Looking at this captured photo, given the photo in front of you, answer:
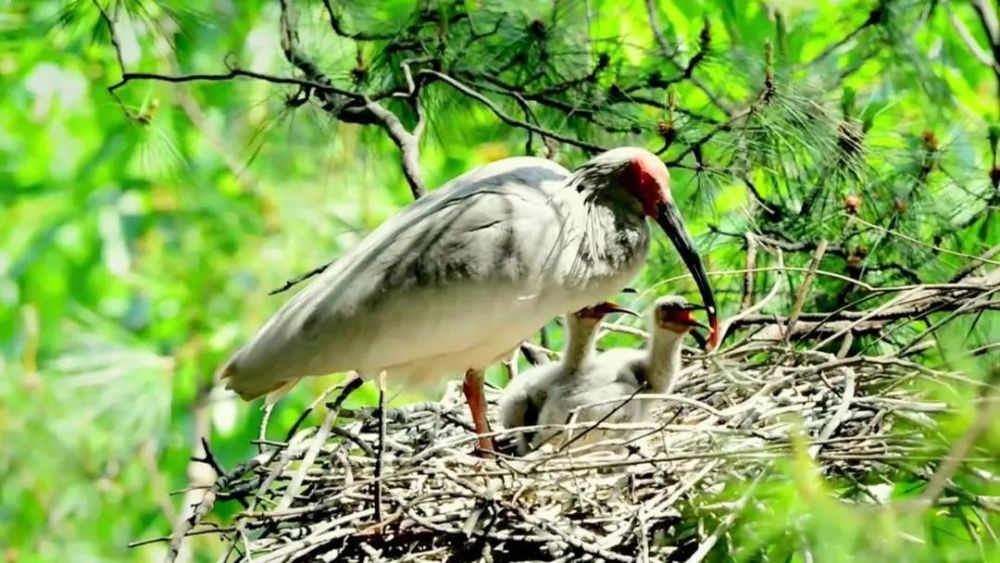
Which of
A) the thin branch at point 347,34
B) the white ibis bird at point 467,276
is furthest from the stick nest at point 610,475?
the thin branch at point 347,34

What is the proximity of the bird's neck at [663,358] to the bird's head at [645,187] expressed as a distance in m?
0.11

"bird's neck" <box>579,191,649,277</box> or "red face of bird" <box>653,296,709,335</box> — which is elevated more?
"bird's neck" <box>579,191,649,277</box>

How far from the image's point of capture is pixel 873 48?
4.67 meters

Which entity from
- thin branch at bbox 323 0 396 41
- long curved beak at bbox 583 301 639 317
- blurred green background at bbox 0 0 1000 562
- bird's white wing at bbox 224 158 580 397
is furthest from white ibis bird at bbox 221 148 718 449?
blurred green background at bbox 0 0 1000 562

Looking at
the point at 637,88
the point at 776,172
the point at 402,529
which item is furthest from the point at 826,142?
the point at 402,529

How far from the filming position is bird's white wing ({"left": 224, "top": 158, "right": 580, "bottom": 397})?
318 cm

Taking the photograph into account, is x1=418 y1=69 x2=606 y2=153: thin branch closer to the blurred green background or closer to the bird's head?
the bird's head

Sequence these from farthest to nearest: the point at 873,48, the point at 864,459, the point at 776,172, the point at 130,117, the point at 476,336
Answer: the point at 873,48, the point at 130,117, the point at 776,172, the point at 476,336, the point at 864,459

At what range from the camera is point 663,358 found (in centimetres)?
335

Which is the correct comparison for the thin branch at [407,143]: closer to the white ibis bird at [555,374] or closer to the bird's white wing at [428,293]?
the bird's white wing at [428,293]

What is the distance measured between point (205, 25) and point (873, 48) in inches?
81.6

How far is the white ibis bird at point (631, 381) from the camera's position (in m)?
3.32

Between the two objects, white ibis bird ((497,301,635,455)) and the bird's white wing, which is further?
white ibis bird ((497,301,635,455))

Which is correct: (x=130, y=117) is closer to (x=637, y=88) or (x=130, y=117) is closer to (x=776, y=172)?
(x=637, y=88)
